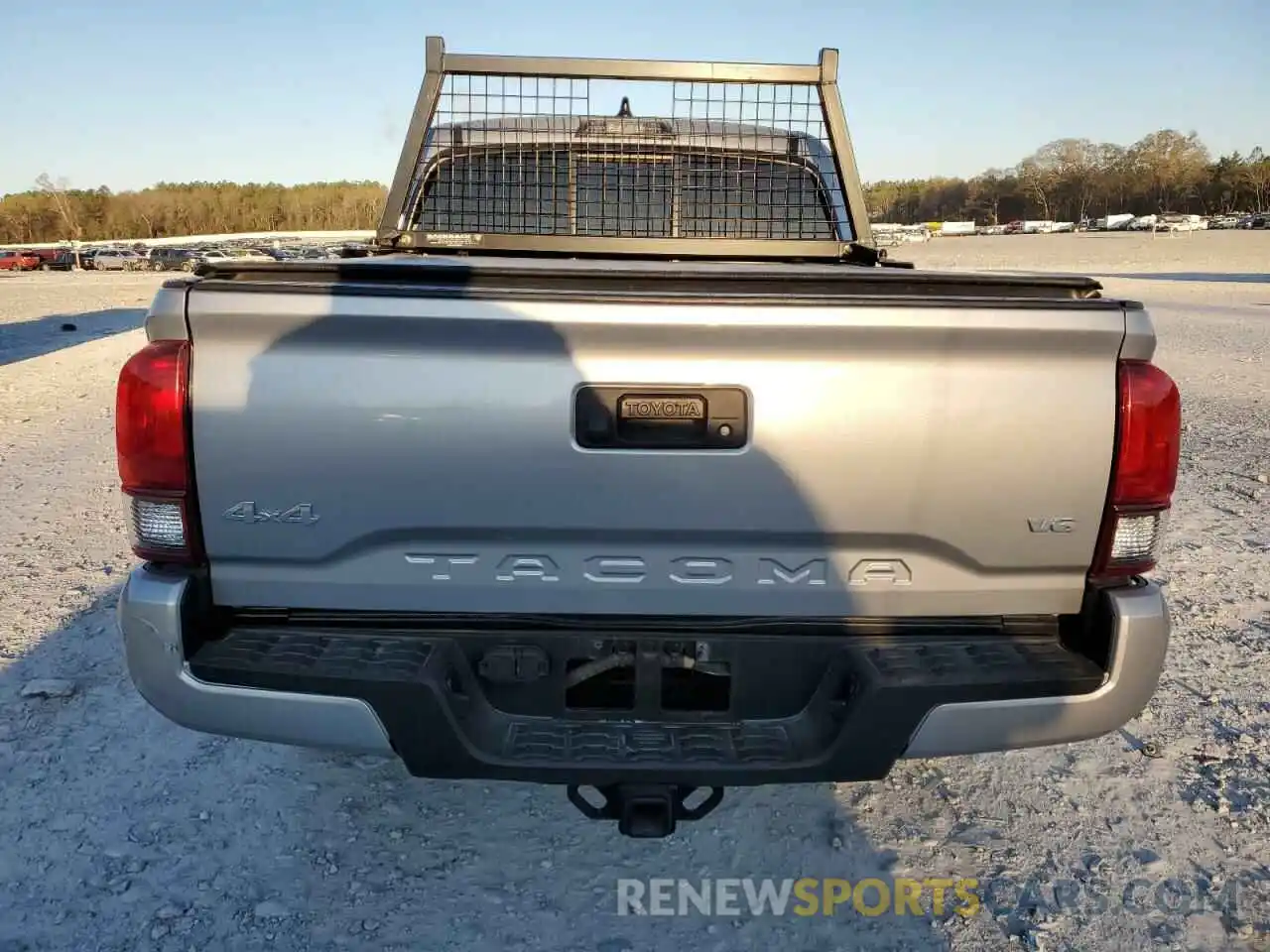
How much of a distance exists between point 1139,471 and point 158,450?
2167 millimetres

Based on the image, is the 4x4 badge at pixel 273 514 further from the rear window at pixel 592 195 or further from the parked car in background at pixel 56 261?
the parked car in background at pixel 56 261

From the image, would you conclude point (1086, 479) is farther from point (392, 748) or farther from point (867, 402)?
point (392, 748)

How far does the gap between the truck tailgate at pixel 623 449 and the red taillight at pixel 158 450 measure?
0.04 metres

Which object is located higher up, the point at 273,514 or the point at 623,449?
the point at 623,449

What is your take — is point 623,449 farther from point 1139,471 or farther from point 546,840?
point 546,840

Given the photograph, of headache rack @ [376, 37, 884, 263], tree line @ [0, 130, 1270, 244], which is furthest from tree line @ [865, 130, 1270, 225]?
headache rack @ [376, 37, 884, 263]

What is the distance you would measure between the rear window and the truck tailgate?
88.3 inches

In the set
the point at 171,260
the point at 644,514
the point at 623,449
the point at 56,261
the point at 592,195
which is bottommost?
the point at 644,514

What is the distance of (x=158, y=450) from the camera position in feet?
6.49

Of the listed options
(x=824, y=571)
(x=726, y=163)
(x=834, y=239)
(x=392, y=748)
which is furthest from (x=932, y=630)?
(x=726, y=163)

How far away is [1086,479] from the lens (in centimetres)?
201

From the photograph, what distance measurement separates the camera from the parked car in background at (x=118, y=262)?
56.0m

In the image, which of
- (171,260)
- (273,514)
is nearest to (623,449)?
(273,514)

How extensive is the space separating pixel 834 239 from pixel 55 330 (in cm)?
2001
